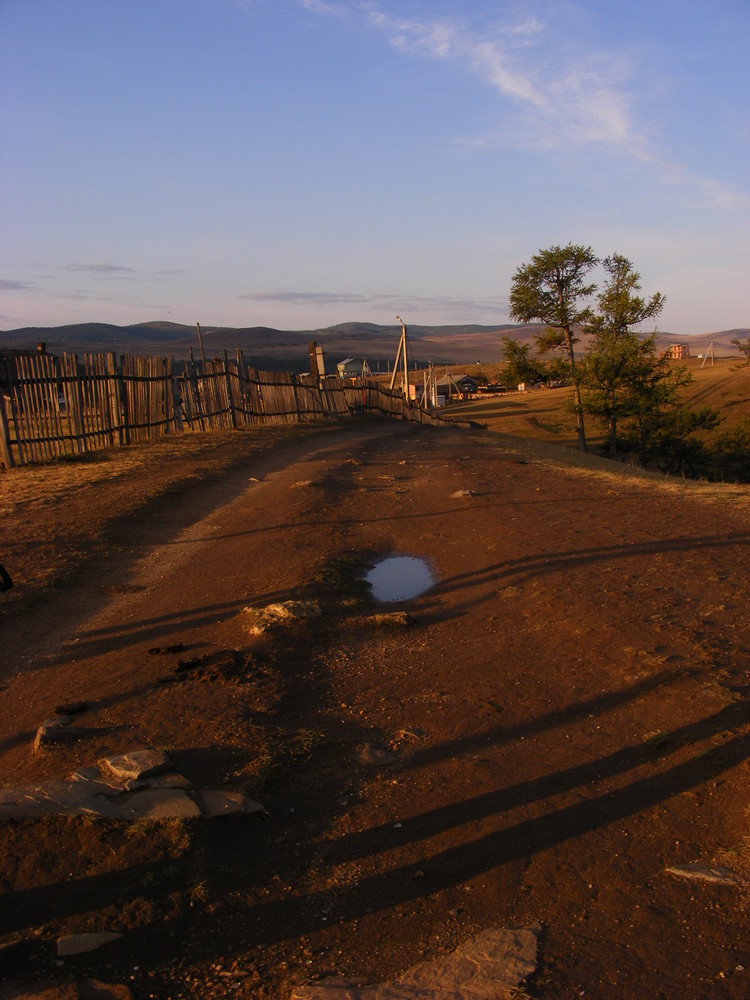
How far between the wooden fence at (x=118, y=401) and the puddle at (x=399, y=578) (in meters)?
8.67

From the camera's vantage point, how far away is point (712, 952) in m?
2.92

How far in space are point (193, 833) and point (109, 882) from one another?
395 mm

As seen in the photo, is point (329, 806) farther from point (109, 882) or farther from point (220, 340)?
point (220, 340)

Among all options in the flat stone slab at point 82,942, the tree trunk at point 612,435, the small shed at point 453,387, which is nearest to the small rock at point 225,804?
the flat stone slab at point 82,942

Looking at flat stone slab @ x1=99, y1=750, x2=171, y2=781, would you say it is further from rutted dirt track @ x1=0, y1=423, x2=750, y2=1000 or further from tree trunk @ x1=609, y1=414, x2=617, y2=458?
tree trunk @ x1=609, y1=414, x2=617, y2=458

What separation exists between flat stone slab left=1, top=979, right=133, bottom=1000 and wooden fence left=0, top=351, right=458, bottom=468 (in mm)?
12540

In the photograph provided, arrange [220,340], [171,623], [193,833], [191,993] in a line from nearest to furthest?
1. [191,993]
2. [193,833]
3. [171,623]
4. [220,340]

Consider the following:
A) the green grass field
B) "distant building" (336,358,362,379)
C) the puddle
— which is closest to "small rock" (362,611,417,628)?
the puddle

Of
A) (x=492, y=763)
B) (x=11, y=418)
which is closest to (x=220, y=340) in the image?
(x=11, y=418)

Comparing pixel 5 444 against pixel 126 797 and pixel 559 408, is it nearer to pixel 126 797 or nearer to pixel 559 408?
pixel 126 797

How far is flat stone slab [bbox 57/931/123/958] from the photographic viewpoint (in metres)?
3.01

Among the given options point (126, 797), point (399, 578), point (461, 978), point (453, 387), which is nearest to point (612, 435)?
point (399, 578)

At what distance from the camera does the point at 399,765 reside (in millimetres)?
4309

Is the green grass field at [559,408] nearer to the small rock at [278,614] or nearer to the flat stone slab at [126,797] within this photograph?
the small rock at [278,614]
